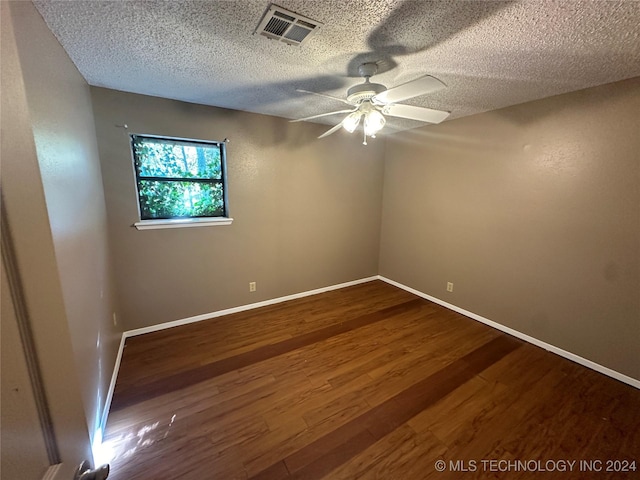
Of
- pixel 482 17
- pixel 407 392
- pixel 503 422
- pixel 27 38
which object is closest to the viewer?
pixel 27 38

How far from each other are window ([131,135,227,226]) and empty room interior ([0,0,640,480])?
0.02 meters

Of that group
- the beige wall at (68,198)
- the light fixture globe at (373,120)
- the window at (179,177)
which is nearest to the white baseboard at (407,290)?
the beige wall at (68,198)

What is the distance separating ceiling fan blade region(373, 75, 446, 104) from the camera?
1473mm

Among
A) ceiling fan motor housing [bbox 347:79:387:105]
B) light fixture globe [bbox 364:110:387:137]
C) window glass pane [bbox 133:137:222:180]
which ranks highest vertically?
ceiling fan motor housing [bbox 347:79:387:105]

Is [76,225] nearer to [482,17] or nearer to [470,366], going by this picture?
[482,17]

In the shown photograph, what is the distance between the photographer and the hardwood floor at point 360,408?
4.94 ft

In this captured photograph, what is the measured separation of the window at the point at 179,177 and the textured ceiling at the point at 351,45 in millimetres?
497

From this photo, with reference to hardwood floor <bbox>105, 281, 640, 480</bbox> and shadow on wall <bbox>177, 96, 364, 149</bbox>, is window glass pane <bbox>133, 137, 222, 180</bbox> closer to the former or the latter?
shadow on wall <bbox>177, 96, 364, 149</bbox>

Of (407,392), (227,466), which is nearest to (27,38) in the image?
(227,466)

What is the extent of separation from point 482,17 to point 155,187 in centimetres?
285

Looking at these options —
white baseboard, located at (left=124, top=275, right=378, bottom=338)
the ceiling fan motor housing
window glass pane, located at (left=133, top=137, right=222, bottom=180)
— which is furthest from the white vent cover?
white baseboard, located at (left=124, top=275, right=378, bottom=338)

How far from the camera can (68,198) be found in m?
1.41

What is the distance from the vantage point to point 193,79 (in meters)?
2.05

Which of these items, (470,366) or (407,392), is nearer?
(407,392)
